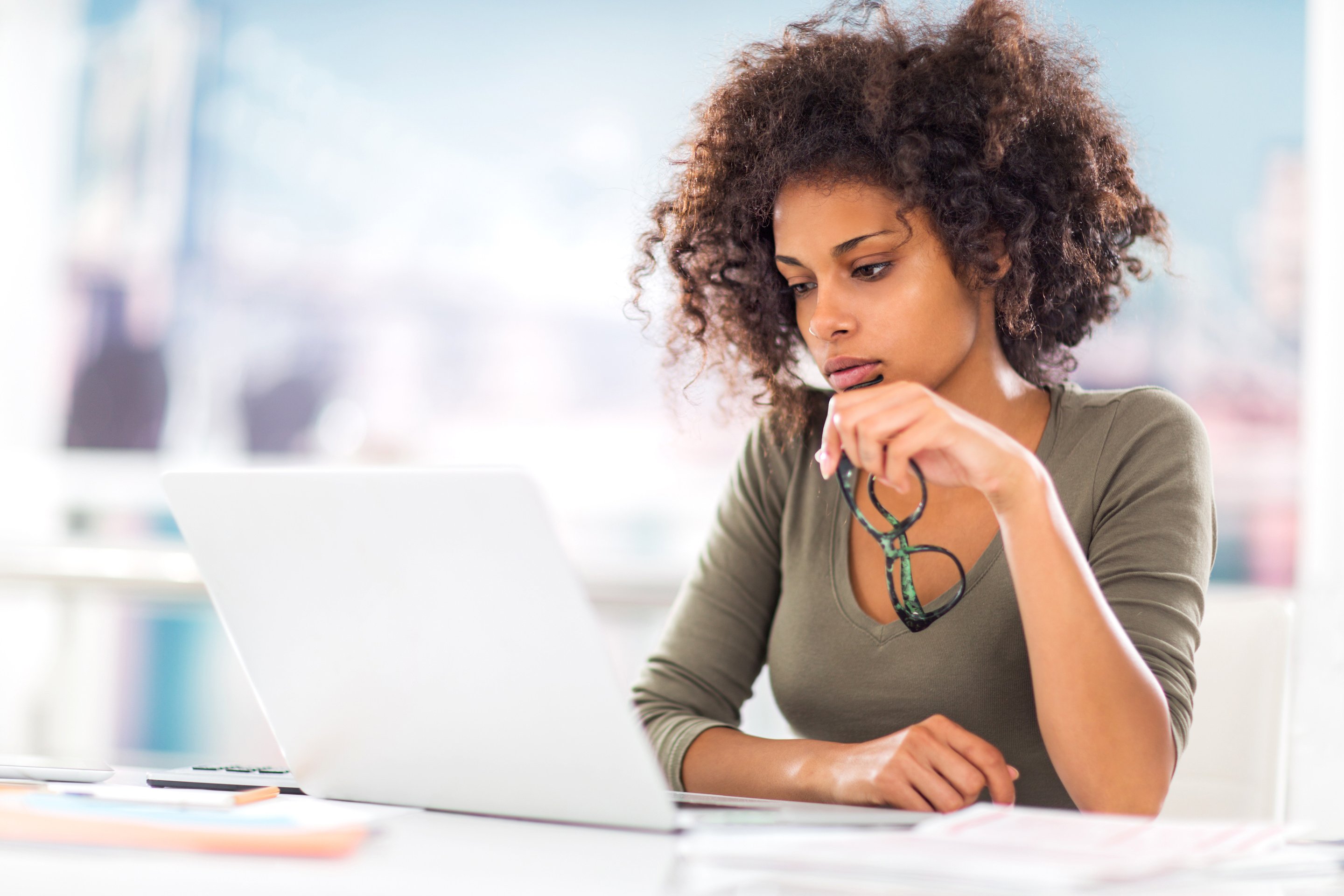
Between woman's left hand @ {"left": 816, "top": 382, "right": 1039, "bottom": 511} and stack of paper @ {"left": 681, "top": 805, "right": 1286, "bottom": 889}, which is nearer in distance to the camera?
stack of paper @ {"left": 681, "top": 805, "right": 1286, "bottom": 889}

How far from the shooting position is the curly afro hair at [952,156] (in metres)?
1.14

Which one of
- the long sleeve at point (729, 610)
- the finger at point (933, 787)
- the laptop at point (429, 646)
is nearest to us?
the laptop at point (429, 646)

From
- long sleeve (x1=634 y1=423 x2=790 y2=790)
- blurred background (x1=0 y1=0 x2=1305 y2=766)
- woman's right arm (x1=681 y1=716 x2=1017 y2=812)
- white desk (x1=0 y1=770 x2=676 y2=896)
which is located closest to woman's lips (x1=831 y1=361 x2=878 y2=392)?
long sleeve (x1=634 y1=423 x2=790 y2=790)

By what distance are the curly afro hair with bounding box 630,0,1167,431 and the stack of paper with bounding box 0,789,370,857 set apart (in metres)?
0.80

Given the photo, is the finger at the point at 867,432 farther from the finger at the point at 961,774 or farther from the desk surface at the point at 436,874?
the desk surface at the point at 436,874

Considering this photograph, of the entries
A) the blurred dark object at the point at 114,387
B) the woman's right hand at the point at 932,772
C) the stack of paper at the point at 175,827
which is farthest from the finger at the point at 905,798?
the blurred dark object at the point at 114,387

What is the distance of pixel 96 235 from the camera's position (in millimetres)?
2877

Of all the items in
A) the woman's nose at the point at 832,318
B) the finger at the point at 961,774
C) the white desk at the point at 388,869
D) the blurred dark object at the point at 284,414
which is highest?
the blurred dark object at the point at 284,414

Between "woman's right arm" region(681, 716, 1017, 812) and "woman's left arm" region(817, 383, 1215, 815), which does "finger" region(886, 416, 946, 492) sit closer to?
"woman's left arm" region(817, 383, 1215, 815)

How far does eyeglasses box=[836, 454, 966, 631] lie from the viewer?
925mm

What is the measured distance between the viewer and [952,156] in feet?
3.76

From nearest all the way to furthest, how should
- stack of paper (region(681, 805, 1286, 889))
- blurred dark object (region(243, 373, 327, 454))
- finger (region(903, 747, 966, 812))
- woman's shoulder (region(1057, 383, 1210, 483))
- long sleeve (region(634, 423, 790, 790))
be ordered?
stack of paper (region(681, 805, 1286, 889)) < finger (region(903, 747, 966, 812)) < woman's shoulder (region(1057, 383, 1210, 483)) < long sleeve (region(634, 423, 790, 790)) < blurred dark object (region(243, 373, 327, 454))

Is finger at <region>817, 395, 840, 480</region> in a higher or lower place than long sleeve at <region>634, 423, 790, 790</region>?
higher

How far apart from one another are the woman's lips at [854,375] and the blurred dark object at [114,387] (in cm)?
227
